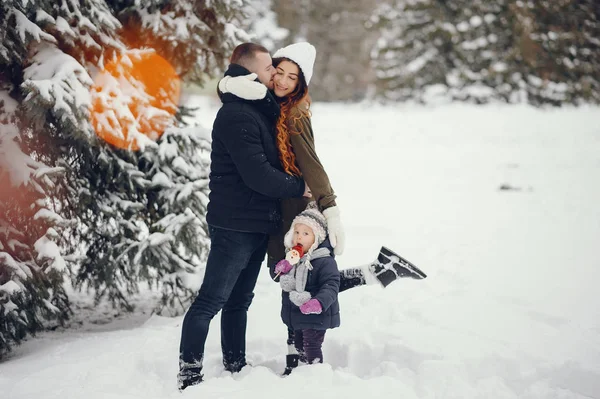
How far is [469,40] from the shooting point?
20.3m

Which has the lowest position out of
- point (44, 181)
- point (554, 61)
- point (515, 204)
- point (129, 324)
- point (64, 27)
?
point (129, 324)

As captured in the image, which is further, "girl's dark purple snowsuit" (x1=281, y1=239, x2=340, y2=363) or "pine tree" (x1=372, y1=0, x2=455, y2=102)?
"pine tree" (x1=372, y1=0, x2=455, y2=102)

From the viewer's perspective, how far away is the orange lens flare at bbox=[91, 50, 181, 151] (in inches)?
158

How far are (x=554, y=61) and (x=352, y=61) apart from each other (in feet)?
38.9

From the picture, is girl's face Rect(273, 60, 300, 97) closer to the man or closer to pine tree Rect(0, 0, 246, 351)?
the man

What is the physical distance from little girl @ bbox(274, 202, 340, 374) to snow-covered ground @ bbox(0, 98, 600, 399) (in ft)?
0.84

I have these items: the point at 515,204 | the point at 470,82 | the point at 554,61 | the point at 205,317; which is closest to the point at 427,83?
the point at 470,82

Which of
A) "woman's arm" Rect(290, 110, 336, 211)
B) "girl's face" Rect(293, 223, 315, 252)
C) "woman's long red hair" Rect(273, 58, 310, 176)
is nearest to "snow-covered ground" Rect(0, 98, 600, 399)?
"girl's face" Rect(293, 223, 315, 252)

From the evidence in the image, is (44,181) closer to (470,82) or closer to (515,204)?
(515,204)

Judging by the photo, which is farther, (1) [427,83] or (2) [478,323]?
(1) [427,83]

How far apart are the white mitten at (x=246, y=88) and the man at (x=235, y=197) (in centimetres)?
6

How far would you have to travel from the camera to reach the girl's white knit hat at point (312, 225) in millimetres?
3264

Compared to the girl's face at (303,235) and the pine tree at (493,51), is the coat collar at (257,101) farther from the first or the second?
the pine tree at (493,51)

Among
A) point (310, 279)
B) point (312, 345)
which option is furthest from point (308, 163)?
point (312, 345)
